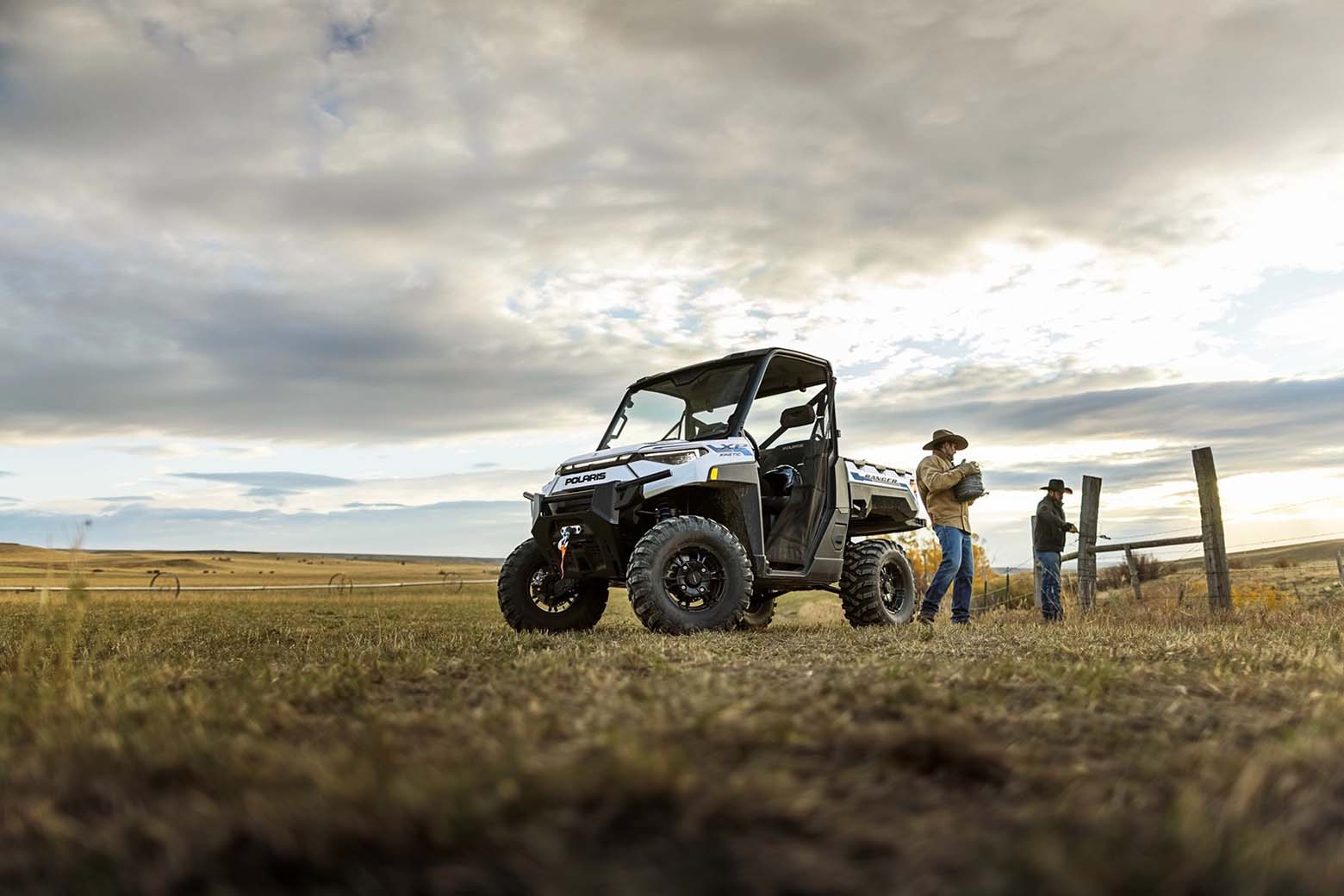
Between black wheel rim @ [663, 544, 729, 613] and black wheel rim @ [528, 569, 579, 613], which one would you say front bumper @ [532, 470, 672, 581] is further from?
black wheel rim @ [663, 544, 729, 613]

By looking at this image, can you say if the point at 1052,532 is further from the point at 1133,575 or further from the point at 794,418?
the point at 794,418

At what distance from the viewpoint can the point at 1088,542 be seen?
15.8 m

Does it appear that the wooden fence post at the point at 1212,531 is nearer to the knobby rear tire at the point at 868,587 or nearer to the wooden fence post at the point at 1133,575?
the wooden fence post at the point at 1133,575

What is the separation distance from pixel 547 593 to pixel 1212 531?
9.18 meters

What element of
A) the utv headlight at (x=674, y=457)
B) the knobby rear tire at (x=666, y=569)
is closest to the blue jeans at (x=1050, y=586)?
the knobby rear tire at (x=666, y=569)

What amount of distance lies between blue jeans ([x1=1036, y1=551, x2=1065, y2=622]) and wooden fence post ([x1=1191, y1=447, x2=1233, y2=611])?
6.39 ft

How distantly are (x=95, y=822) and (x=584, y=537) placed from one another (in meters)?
6.43

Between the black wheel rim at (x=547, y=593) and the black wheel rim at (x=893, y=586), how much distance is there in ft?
11.7

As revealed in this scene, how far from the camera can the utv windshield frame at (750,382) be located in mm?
9523

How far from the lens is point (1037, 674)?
4.61 m

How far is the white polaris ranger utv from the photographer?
27.4 ft

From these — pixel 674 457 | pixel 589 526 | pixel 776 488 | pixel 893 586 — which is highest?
pixel 674 457

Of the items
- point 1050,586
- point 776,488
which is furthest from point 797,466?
point 1050,586

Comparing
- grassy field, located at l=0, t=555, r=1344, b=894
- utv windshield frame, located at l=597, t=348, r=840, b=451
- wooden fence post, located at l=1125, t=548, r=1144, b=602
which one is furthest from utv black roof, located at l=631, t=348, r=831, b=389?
wooden fence post, located at l=1125, t=548, r=1144, b=602
